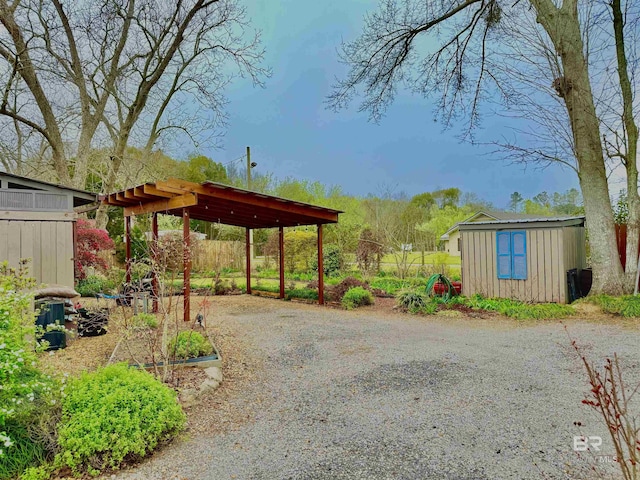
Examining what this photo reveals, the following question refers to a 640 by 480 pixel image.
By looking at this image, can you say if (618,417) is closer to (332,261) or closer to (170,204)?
(170,204)

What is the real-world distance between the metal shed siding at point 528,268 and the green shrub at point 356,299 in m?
2.37

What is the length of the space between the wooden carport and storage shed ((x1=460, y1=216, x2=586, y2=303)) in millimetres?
3471

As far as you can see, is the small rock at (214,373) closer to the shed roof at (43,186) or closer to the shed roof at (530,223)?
the shed roof at (43,186)

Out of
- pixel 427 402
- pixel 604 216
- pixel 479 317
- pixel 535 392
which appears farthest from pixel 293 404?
pixel 604 216

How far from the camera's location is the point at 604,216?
8.35 metres

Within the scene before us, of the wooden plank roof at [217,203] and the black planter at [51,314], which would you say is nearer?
the black planter at [51,314]

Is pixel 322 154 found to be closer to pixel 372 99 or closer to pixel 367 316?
pixel 372 99

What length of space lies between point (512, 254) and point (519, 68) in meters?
4.72

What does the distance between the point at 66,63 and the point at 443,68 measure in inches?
440

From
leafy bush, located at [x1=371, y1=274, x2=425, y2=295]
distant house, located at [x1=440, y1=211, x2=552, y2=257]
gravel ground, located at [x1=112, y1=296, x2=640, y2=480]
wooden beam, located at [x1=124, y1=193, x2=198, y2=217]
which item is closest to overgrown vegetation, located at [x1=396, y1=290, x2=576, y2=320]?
gravel ground, located at [x1=112, y1=296, x2=640, y2=480]

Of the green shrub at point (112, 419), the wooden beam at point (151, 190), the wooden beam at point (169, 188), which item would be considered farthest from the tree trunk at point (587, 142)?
the green shrub at point (112, 419)

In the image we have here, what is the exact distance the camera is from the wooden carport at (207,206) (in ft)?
22.6

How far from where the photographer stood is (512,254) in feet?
29.6

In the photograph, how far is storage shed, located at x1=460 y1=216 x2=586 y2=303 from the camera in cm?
859
